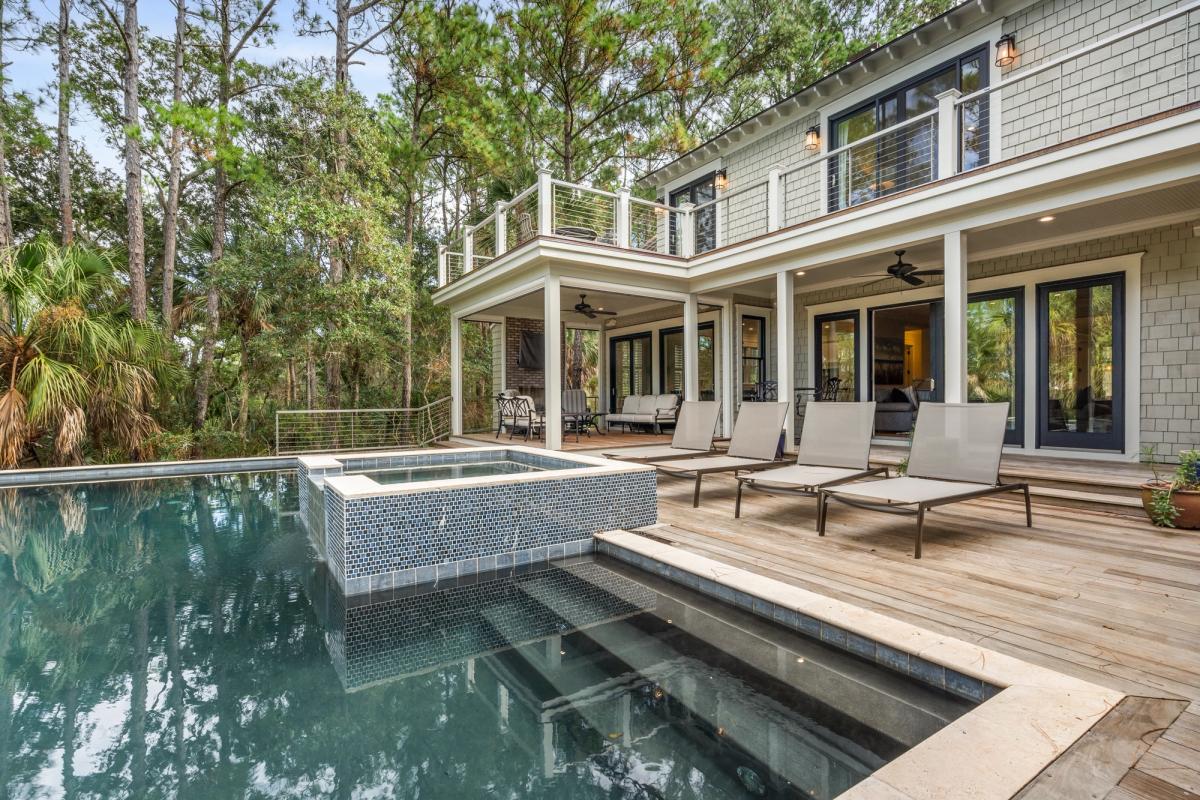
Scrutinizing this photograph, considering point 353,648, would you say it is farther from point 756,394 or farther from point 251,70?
point 251,70

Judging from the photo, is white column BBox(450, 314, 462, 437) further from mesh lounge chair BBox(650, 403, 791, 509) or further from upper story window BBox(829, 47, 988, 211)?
upper story window BBox(829, 47, 988, 211)

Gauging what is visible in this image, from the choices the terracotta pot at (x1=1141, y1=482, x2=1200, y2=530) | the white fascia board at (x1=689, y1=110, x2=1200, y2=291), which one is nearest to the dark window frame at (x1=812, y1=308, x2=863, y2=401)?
the white fascia board at (x1=689, y1=110, x2=1200, y2=291)

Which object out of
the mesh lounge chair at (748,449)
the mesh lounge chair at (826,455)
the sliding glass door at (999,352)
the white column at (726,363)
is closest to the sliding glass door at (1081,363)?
the sliding glass door at (999,352)

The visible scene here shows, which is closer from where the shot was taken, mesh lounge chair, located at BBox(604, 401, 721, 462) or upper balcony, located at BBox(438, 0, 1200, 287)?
upper balcony, located at BBox(438, 0, 1200, 287)

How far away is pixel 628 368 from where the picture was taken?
1391cm

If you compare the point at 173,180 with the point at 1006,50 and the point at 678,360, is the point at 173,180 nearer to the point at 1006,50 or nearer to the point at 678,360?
the point at 678,360

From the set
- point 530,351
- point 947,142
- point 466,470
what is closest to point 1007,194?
point 947,142

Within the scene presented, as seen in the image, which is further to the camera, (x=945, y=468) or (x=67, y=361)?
(x=67, y=361)

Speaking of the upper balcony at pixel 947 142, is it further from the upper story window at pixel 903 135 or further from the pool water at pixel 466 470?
the pool water at pixel 466 470

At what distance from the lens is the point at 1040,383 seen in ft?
23.4

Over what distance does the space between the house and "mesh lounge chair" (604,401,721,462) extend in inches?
65.9

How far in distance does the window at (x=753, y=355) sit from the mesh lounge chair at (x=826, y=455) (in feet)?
18.0

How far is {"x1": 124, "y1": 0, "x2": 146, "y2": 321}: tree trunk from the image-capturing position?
10.4 m

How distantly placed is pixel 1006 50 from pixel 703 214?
17.4 ft
